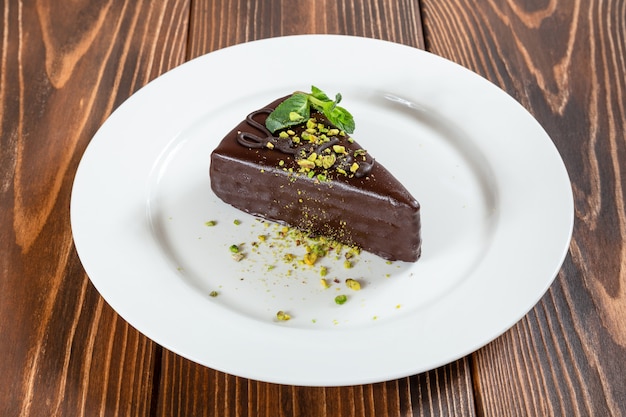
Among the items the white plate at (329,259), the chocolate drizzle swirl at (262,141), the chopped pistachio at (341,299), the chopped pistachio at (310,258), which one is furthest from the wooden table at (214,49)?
the chocolate drizzle swirl at (262,141)

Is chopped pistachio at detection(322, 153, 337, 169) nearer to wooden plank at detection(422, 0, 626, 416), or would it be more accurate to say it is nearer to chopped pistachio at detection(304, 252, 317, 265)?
chopped pistachio at detection(304, 252, 317, 265)

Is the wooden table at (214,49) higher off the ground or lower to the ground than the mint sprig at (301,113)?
lower

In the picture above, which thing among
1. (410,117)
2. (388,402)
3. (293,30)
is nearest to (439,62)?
(410,117)

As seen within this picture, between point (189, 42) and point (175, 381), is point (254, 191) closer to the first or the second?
point (175, 381)

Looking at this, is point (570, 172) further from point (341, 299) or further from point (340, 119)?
point (341, 299)

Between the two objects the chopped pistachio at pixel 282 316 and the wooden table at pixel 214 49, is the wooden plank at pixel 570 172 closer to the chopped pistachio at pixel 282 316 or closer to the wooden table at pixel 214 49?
the wooden table at pixel 214 49

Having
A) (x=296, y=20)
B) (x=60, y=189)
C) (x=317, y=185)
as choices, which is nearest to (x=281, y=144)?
(x=317, y=185)
